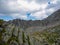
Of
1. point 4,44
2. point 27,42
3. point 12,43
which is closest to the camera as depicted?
point 4,44

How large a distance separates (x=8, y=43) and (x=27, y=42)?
31.8ft

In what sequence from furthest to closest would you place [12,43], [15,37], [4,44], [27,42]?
[27,42] < [15,37] < [12,43] < [4,44]

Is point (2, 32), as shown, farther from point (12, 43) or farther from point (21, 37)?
point (21, 37)

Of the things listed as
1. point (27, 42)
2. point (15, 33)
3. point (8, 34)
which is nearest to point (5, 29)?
point (8, 34)

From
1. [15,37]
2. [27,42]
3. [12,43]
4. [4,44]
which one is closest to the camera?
[4,44]

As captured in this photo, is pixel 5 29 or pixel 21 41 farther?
pixel 21 41

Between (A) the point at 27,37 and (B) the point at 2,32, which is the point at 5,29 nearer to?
(B) the point at 2,32

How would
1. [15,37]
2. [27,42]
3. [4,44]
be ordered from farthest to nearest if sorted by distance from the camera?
[27,42], [15,37], [4,44]

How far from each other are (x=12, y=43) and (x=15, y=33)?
17.7 ft

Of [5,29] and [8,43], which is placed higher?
[5,29]

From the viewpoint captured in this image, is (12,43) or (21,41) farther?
(21,41)

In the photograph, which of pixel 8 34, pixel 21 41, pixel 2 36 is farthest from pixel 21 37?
pixel 2 36

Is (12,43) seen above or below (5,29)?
below

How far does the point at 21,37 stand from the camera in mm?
50125
